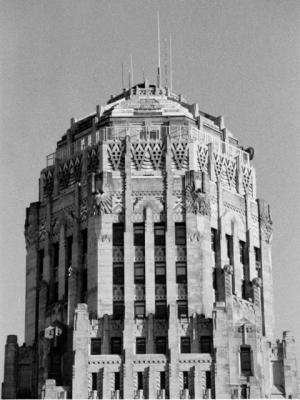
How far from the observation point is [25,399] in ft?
419

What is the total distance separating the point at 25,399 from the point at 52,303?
7.13 m

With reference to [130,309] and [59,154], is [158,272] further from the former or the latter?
[59,154]

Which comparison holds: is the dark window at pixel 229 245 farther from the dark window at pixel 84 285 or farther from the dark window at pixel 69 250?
the dark window at pixel 69 250

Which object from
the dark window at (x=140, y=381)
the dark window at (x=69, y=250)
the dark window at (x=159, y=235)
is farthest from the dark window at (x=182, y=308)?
the dark window at (x=69, y=250)

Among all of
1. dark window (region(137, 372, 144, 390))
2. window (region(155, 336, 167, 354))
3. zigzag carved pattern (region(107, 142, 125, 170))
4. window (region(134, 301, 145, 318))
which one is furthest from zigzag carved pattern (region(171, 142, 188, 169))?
dark window (region(137, 372, 144, 390))

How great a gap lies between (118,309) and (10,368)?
9006 millimetres

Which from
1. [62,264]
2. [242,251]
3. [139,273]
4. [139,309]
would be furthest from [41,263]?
[242,251]

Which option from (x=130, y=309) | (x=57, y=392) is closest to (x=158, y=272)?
(x=130, y=309)

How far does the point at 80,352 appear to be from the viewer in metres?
124

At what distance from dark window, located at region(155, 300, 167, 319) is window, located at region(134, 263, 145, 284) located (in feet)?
6.01

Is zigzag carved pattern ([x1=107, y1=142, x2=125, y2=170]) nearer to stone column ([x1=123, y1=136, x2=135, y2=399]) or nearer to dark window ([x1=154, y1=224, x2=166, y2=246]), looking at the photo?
stone column ([x1=123, y1=136, x2=135, y2=399])

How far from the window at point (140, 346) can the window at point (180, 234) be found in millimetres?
7683

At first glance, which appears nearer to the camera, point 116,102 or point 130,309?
point 130,309

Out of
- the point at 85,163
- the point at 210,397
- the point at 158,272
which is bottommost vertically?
the point at 210,397
